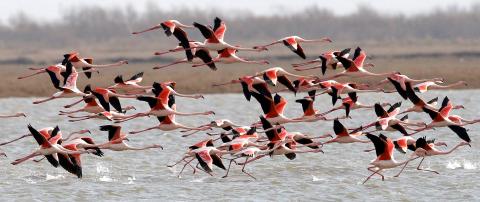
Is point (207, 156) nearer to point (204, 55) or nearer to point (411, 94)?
point (204, 55)

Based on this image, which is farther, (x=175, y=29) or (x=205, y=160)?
(x=175, y=29)

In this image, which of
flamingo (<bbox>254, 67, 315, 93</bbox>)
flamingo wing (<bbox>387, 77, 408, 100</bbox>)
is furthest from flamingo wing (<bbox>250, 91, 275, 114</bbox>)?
flamingo wing (<bbox>387, 77, 408, 100</bbox>)

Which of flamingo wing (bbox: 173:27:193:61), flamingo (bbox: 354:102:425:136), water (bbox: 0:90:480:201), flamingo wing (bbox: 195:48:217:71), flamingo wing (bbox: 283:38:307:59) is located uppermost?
flamingo wing (bbox: 173:27:193:61)

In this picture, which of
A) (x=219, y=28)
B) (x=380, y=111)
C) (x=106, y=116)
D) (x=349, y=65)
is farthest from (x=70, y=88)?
(x=380, y=111)

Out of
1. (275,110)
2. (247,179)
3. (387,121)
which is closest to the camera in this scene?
(387,121)

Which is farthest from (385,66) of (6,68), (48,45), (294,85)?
(294,85)

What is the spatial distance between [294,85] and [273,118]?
130 cm

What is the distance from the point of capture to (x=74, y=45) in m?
72.2

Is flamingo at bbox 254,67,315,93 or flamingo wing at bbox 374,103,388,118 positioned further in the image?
flamingo wing at bbox 374,103,388,118

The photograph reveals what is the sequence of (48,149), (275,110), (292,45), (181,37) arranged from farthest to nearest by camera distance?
(275,110) < (292,45) < (181,37) < (48,149)

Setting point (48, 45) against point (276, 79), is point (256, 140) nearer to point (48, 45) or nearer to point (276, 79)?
point (276, 79)

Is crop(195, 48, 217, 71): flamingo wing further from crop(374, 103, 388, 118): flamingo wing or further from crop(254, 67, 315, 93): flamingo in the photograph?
crop(374, 103, 388, 118): flamingo wing

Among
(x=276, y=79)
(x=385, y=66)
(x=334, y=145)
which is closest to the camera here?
(x=276, y=79)

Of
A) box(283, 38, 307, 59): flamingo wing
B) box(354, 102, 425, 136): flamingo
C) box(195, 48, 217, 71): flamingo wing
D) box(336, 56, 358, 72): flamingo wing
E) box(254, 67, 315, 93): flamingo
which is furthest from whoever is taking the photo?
box(195, 48, 217, 71): flamingo wing
